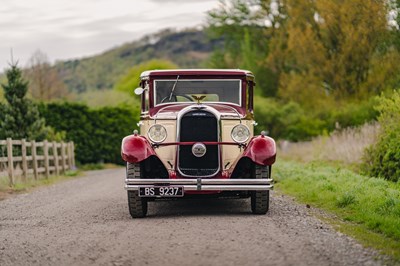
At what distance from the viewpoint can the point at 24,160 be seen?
20.7 m

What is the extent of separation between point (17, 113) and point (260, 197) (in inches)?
670

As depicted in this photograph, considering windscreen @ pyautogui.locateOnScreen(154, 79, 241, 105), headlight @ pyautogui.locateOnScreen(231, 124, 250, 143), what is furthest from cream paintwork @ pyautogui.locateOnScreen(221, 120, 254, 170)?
windscreen @ pyautogui.locateOnScreen(154, 79, 241, 105)

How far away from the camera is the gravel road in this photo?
6.91m

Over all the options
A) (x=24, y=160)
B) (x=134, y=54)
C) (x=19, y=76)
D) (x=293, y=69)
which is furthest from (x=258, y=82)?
(x=134, y=54)

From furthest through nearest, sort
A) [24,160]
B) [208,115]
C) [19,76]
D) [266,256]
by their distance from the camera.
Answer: [19,76] → [24,160] → [208,115] → [266,256]

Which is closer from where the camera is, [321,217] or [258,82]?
[321,217]

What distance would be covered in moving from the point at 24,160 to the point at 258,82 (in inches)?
1093

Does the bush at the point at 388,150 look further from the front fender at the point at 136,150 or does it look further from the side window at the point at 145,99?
the front fender at the point at 136,150

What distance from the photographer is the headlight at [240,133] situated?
11016mm

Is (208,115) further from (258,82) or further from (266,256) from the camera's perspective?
(258,82)

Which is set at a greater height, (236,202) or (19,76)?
(19,76)

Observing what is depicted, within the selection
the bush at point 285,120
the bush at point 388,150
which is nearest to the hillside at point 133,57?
the bush at point 285,120

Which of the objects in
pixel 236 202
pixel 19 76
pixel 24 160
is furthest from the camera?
pixel 19 76

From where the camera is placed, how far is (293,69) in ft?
145
